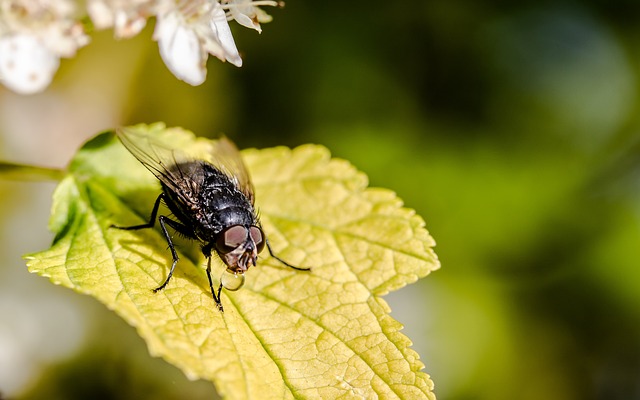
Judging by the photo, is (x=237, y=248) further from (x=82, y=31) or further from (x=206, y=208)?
(x=82, y=31)

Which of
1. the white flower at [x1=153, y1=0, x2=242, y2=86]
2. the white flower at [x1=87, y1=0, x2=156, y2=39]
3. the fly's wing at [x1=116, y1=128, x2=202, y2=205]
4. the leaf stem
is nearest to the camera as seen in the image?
the white flower at [x1=87, y1=0, x2=156, y2=39]

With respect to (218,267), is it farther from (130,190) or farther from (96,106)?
(96,106)

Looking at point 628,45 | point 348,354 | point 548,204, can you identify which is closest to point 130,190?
point 348,354

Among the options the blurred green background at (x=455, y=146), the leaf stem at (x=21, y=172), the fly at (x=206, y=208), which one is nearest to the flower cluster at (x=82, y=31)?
the leaf stem at (x=21, y=172)

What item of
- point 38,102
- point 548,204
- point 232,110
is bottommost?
point 38,102

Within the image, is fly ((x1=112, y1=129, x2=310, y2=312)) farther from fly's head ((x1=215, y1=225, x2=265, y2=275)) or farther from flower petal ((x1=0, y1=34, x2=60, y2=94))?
flower petal ((x1=0, y1=34, x2=60, y2=94))

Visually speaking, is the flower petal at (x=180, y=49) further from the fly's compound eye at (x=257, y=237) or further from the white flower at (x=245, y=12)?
the fly's compound eye at (x=257, y=237)

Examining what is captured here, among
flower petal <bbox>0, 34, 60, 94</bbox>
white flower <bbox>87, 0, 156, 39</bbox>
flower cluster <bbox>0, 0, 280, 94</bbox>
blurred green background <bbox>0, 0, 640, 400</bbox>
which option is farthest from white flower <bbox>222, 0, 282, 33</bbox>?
blurred green background <bbox>0, 0, 640, 400</bbox>
